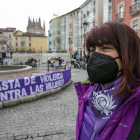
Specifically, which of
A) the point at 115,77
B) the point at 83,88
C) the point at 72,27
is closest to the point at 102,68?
the point at 115,77

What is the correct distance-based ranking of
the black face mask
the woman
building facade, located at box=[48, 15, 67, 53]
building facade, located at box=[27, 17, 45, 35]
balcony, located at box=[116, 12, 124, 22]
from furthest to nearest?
building facade, located at box=[27, 17, 45, 35]
building facade, located at box=[48, 15, 67, 53]
balcony, located at box=[116, 12, 124, 22]
the black face mask
the woman

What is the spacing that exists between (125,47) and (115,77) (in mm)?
265

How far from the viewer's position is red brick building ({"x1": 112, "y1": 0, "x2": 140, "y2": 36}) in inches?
684

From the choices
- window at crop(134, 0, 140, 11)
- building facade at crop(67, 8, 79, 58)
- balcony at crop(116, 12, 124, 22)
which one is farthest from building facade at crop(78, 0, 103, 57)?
window at crop(134, 0, 140, 11)

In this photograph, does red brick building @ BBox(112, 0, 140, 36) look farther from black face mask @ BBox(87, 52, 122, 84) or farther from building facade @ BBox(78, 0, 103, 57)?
black face mask @ BBox(87, 52, 122, 84)

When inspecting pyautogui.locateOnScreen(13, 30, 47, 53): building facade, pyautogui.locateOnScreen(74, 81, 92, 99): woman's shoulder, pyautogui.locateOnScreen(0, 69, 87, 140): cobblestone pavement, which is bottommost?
pyautogui.locateOnScreen(0, 69, 87, 140): cobblestone pavement

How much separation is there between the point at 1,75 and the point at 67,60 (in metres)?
23.6

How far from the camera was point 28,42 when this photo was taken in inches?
3091

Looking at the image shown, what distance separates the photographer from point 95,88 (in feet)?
4.58

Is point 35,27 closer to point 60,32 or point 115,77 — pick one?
point 60,32

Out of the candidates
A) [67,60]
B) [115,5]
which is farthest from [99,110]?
[67,60]

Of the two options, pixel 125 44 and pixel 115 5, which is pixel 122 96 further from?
pixel 115 5

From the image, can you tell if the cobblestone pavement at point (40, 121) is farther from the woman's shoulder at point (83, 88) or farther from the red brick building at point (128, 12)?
the red brick building at point (128, 12)

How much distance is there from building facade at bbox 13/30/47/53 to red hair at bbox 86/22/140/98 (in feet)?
254
